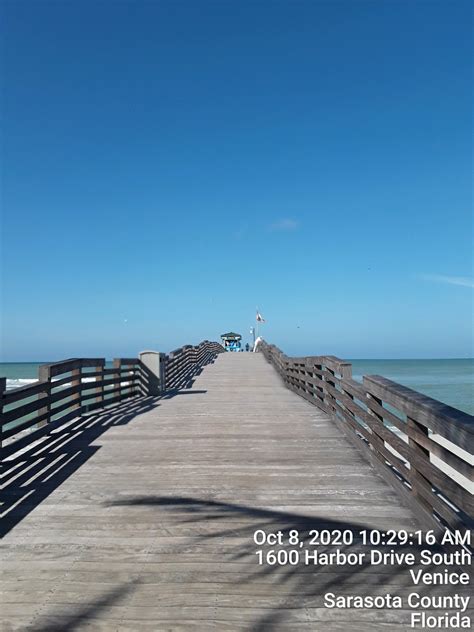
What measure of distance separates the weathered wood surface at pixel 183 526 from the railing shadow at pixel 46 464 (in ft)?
0.09

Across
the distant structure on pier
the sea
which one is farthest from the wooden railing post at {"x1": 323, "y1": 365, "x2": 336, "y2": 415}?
the distant structure on pier

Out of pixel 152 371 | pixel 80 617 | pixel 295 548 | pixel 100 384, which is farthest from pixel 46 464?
pixel 152 371

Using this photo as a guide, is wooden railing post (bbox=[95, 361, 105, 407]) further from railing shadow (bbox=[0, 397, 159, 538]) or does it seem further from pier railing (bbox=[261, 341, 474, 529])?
pier railing (bbox=[261, 341, 474, 529])

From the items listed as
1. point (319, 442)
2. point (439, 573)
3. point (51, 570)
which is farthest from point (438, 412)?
point (319, 442)

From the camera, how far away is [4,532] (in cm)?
404

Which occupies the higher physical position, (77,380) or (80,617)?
(77,380)

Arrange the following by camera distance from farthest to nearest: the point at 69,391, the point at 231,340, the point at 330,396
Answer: the point at 231,340, the point at 330,396, the point at 69,391

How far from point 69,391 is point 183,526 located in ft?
15.9

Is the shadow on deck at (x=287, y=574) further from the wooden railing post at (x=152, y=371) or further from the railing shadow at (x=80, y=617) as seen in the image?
the wooden railing post at (x=152, y=371)

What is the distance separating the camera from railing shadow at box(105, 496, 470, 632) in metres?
3.06

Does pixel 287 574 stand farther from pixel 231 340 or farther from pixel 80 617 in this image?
pixel 231 340

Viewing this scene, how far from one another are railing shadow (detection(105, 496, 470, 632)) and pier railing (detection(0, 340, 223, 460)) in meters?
1.85

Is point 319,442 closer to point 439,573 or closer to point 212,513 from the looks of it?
point 212,513

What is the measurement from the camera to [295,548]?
11.9 feet
